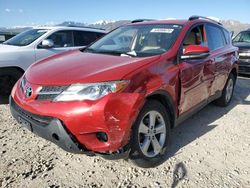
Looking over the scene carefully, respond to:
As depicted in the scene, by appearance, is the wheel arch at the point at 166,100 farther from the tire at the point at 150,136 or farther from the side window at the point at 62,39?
the side window at the point at 62,39

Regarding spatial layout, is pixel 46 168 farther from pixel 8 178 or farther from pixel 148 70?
pixel 148 70

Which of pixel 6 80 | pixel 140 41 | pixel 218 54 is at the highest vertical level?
pixel 140 41

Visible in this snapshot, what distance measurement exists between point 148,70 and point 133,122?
60 cm

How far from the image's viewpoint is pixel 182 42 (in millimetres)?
3598

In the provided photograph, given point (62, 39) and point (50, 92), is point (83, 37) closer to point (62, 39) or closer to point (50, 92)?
point (62, 39)

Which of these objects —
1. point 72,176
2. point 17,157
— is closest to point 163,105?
point 72,176

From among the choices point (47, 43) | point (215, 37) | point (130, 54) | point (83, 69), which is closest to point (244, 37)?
point (215, 37)

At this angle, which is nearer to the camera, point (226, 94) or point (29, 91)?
point (29, 91)

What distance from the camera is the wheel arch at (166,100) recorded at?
119 inches

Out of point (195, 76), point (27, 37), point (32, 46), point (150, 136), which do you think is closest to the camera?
point (150, 136)

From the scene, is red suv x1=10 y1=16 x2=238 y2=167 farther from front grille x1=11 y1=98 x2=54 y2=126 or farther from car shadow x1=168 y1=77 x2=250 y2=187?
car shadow x1=168 y1=77 x2=250 y2=187

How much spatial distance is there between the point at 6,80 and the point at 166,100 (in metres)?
3.44

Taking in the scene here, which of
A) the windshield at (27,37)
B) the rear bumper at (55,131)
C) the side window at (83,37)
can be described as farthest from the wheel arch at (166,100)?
the side window at (83,37)

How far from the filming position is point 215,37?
4812mm
